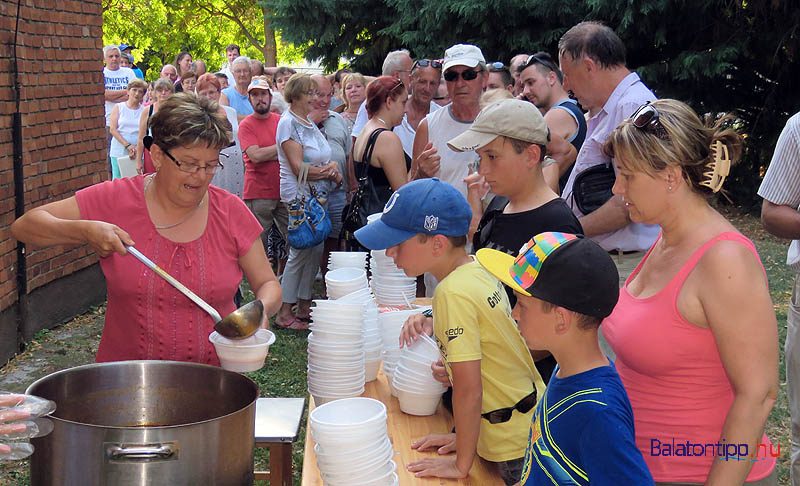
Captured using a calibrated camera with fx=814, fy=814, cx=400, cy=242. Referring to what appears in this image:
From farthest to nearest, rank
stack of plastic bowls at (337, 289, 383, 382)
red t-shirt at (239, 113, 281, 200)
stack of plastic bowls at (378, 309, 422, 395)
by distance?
red t-shirt at (239, 113, 281, 200) → stack of plastic bowls at (337, 289, 383, 382) → stack of plastic bowls at (378, 309, 422, 395)

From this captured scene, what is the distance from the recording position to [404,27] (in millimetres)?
13250

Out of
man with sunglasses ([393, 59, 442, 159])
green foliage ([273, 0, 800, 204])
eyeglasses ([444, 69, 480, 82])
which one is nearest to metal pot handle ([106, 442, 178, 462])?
eyeglasses ([444, 69, 480, 82])

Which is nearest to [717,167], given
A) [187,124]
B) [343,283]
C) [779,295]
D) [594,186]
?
[594,186]

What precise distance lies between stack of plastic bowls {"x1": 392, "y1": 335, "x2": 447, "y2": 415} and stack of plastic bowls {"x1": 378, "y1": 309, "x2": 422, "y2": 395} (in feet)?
0.54

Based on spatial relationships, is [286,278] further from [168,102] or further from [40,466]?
[40,466]

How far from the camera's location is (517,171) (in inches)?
124

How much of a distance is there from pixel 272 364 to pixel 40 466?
423cm

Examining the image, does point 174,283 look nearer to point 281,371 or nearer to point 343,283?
point 343,283

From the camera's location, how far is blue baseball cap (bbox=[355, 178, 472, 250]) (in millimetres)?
2740

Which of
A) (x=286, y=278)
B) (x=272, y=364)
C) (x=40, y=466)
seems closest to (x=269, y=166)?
(x=286, y=278)

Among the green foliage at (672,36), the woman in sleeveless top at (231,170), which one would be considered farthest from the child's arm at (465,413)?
the green foliage at (672,36)

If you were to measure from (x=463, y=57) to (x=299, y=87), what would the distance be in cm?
192

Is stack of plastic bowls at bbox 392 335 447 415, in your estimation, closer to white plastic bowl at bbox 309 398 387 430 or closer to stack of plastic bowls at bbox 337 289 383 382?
stack of plastic bowls at bbox 337 289 383 382

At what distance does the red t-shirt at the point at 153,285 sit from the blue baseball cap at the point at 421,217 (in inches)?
25.4
